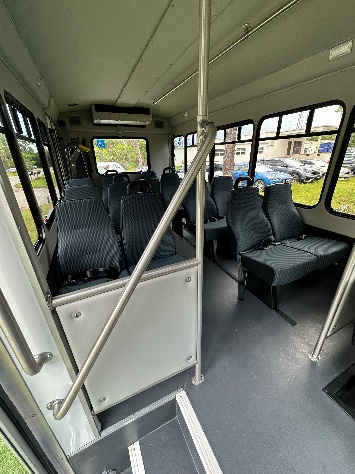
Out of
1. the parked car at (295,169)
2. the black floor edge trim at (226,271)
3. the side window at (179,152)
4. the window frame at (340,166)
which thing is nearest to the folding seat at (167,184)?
the black floor edge trim at (226,271)

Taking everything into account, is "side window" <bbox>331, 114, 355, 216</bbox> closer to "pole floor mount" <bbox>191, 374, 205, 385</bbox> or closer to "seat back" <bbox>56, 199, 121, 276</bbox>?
"pole floor mount" <bbox>191, 374, 205, 385</bbox>

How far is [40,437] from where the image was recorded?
2.80 ft

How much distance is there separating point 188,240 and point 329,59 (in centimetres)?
310

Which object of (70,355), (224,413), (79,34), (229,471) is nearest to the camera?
(70,355)

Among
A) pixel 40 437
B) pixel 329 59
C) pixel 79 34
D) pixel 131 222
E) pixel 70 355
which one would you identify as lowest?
pixel 40 437

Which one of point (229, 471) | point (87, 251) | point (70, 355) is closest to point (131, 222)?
point (87, 251)

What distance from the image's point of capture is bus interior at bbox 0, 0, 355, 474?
30.8 inches

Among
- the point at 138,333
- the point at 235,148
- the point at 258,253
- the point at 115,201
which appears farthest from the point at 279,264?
the point at 235,148

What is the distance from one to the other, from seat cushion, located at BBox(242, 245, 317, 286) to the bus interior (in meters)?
0.02

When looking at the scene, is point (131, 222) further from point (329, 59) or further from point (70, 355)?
point (329, 59)

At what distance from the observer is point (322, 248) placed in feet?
7.59

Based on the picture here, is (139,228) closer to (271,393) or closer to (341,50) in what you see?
(271,393)

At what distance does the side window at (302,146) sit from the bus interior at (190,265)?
0.02 meters

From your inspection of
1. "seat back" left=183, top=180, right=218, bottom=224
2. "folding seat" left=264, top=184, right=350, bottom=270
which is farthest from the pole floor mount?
"seat back" left=183, top=180, right=218, bottom=224
